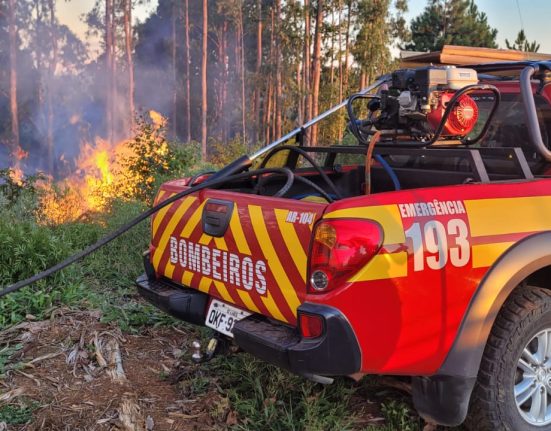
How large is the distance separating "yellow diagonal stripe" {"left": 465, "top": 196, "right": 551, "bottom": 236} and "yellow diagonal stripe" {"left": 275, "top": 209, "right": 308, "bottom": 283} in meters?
0.79

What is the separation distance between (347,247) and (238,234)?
2.29ft

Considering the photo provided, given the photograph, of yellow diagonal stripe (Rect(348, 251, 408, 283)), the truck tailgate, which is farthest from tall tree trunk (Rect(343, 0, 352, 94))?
yellow diagonal stripe (Rect(348, 251, 408, 283))

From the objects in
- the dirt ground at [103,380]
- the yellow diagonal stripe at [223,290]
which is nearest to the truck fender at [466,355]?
the dirt ground at [103,380]

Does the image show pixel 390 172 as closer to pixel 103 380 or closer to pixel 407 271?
pixel 407 271

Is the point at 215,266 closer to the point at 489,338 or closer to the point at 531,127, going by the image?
the point at 489,338

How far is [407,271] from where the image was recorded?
2369 mm

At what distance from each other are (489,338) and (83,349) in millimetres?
2657

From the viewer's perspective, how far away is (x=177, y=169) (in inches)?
364

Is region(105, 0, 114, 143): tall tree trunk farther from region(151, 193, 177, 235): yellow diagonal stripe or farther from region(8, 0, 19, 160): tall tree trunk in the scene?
region(151, 193, 177, 235): yellow diagonal stripe

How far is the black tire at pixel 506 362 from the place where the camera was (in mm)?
2703

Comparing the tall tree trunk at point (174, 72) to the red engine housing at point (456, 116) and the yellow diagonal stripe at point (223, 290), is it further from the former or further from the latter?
the yellow diagonal stripe at point (223, 290)

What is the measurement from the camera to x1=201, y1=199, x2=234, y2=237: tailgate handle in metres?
2.90

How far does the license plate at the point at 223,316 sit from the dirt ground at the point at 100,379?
53 cm

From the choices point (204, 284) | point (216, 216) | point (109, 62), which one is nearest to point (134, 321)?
point (204, 284)
